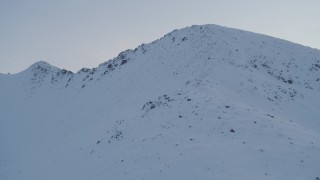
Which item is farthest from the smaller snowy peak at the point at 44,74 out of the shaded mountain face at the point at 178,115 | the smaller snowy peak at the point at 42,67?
the shaded mountain face at the point at 178,115

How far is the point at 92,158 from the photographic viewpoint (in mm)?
29531

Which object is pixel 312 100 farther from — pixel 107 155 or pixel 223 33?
pixel 107 155

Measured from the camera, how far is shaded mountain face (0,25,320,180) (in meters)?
21.6

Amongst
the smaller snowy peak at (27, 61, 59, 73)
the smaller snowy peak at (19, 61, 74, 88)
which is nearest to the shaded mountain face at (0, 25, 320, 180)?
the smaller snowy peak at (19, 61, 74, 88)

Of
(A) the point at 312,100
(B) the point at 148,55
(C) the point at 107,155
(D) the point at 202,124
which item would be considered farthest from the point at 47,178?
(A) the point at 312,100

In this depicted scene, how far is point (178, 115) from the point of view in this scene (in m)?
28.7

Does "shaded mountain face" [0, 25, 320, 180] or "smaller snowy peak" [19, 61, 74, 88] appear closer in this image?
"shaded mountain face" [0, 25, 320, 180]

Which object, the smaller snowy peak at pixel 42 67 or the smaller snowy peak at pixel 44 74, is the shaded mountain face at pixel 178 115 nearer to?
A: the smaller snowy peak at pixel 44 74

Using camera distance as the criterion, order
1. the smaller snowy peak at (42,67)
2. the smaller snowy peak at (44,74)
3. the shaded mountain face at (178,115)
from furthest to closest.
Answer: the smaller snowy peak at (42,67), the smaller snowy peak at (44,74), the shaded mountain face at (178,115)

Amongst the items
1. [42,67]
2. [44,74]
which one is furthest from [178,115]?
[42,67]

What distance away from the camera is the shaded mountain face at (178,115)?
850 inches

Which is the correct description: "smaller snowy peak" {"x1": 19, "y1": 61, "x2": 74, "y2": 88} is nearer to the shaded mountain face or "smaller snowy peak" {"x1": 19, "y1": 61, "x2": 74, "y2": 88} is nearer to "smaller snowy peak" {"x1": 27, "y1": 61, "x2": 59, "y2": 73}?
"smaller snowy peak" {"x1": 27, "y1": 61, "x2": 59, "y2": 73}

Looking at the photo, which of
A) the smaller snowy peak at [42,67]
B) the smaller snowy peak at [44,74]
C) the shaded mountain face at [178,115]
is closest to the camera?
the shaded mountain face at [178,115]

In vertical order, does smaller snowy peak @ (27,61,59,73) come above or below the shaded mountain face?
above
